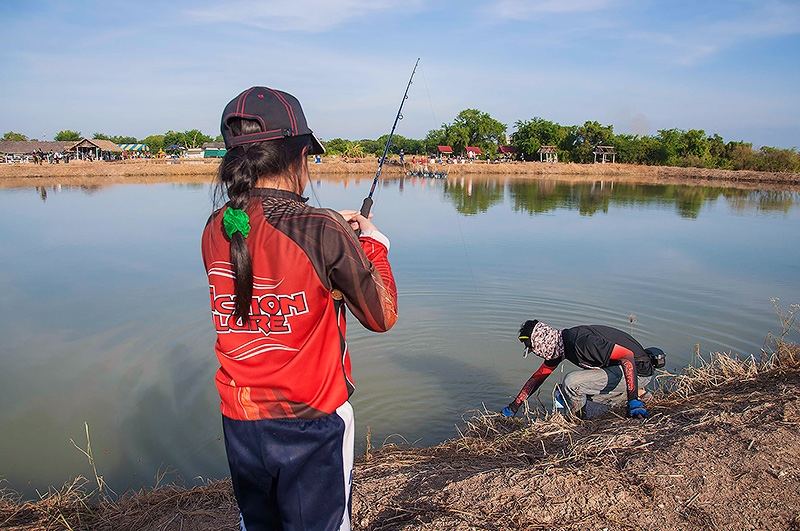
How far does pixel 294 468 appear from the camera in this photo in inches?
61.1

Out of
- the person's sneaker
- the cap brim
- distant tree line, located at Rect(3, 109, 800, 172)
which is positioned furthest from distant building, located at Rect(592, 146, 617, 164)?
the cap brim

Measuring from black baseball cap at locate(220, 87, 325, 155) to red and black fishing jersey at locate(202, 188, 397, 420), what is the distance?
0.50 feet

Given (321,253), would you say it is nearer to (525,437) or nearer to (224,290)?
(224,290)

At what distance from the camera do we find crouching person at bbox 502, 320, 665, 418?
14.8 feet

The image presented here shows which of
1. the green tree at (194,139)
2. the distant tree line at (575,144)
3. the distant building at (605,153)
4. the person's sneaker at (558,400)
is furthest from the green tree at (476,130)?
the person's sneaker at (558,400)

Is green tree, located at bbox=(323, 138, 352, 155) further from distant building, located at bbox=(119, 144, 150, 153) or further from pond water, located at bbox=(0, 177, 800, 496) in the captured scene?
pond water, located at bbox=(0, 177, 800, 496)

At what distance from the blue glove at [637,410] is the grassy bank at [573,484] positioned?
0.15 m

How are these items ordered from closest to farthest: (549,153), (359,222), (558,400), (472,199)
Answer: (359,222)
(558,400)
(472,199)
(549,153)

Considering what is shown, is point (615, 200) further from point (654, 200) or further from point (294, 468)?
point (294, 468)

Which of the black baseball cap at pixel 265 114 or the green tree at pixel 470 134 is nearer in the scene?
the black baseball cap at pixel 265 114

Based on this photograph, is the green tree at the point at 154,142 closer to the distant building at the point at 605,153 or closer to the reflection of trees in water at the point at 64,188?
the reflection of trees in water at the point at 64,188

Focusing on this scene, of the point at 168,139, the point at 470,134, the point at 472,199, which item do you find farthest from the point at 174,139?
the point at 472,199

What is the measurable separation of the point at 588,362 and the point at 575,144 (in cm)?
5949

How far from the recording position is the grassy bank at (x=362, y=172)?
121 feet
